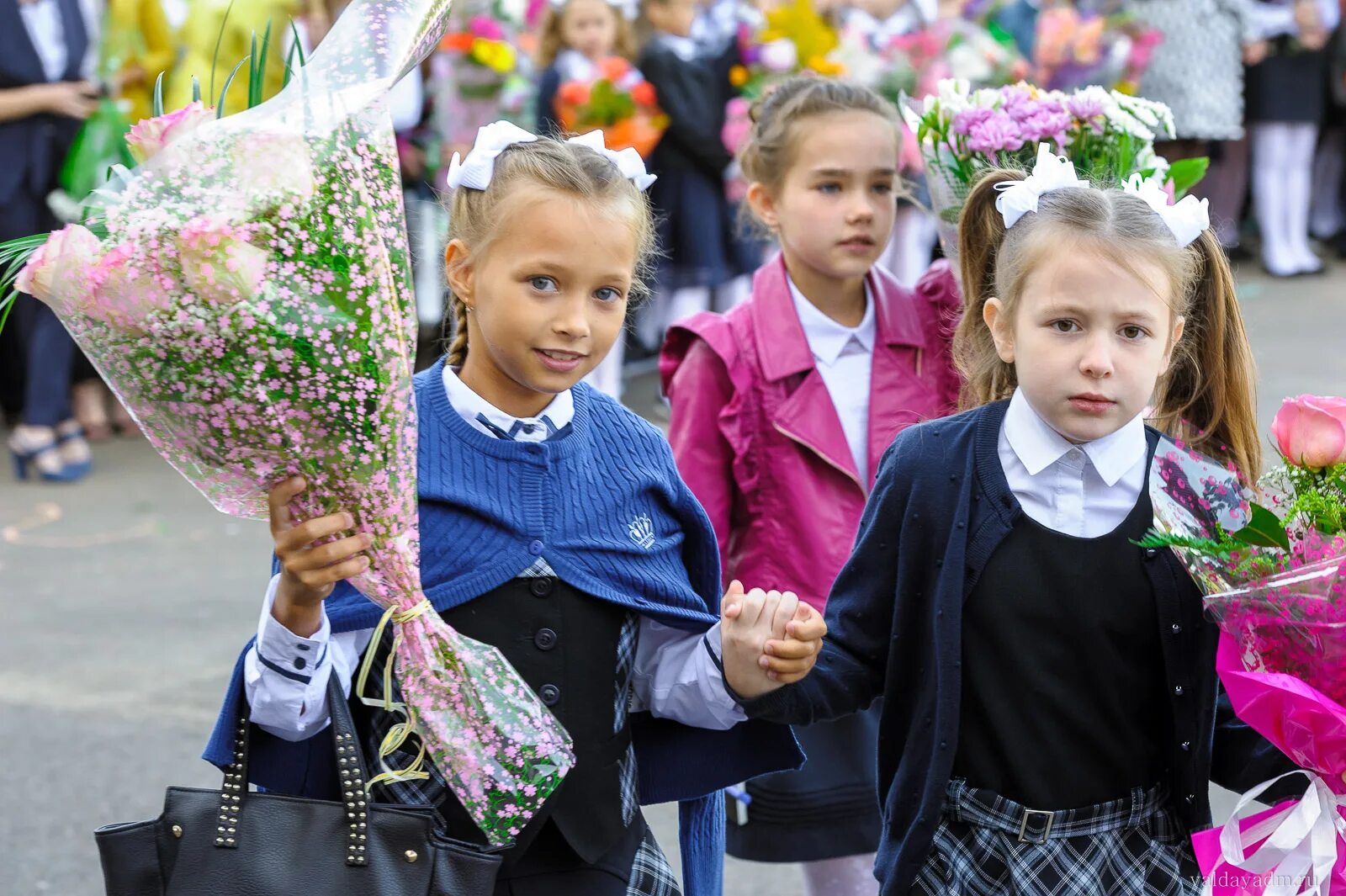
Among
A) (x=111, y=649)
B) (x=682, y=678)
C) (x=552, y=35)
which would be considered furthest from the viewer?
(x=552, y=35)

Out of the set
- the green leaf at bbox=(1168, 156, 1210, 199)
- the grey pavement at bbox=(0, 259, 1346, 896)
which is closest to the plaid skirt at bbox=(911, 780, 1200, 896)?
the green leaf at bbox=(1168, 156, 1210, 199)

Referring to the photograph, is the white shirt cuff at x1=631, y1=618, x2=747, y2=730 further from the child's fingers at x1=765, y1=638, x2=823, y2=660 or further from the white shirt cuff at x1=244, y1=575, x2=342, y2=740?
the white shirt cuff at x1=244, y1=575, x2=342, y2=740

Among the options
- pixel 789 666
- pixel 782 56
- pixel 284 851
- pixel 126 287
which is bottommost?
pixel 284 851

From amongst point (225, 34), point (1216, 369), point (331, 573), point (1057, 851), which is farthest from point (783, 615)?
point (225, 34)

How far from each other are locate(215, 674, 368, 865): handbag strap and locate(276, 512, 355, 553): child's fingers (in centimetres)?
27

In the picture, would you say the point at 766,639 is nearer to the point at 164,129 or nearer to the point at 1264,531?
the point at 1264,531

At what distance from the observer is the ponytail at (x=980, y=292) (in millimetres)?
2754

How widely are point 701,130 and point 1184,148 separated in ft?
15.3

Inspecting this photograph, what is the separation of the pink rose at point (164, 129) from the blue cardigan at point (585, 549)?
653mm

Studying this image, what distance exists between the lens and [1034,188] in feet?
8.51

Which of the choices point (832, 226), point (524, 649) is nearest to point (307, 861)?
point (524, 649)

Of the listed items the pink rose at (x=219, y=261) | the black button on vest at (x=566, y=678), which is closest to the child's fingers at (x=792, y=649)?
the black button on vest at (x=566, y=678)

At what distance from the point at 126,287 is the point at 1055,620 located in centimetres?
136

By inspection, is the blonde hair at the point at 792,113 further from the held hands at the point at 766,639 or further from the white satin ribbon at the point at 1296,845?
the white satin ribbon at the point at 1296,845
